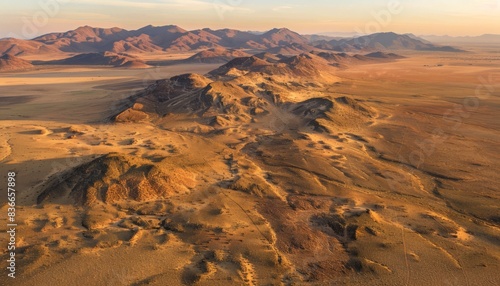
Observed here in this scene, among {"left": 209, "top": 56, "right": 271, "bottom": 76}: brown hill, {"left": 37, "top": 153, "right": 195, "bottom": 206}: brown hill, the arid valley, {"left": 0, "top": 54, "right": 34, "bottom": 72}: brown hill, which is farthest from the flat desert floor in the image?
{"left": 0, "top": 54, "right": 34, "bottom": 72}: brown hill

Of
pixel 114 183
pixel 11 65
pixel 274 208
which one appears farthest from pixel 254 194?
pixel 11 65

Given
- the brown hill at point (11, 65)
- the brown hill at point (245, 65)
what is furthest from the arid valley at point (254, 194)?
the brown hill at point (11, 65)

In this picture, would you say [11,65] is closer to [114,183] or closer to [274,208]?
[114,183]

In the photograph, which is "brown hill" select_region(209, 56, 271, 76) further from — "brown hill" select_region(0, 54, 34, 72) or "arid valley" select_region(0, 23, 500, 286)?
"brown hill" select_region(0, 54, 34, 72)

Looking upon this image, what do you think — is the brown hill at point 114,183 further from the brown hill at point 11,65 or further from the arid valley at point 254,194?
the brown hill at point 11,65

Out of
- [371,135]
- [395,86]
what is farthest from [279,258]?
[395,86]
